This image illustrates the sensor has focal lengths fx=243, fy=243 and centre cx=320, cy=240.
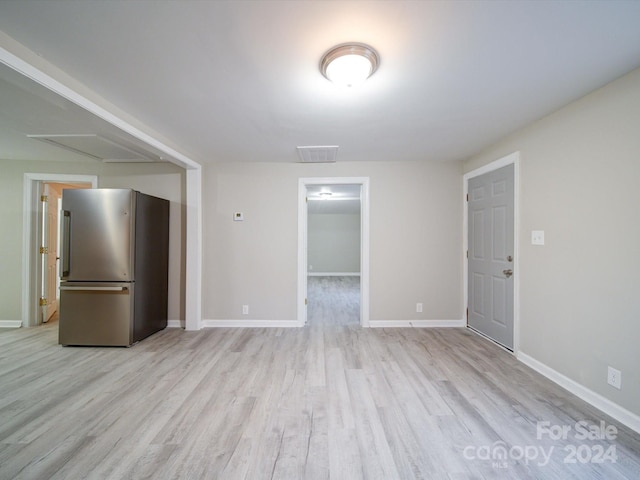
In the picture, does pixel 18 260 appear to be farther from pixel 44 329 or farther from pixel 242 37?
pixel 242 37

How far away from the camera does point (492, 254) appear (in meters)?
2.92

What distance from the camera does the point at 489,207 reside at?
9.76ft

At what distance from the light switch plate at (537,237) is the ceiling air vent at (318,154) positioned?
222 centimetres

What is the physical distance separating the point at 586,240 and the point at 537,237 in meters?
0.44

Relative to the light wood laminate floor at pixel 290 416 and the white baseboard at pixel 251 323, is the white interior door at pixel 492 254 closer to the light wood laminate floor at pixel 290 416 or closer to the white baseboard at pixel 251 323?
the light wood laminate floor at pixel 290 416

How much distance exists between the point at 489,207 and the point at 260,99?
284cm

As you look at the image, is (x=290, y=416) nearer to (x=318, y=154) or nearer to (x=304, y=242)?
(x=304, y=242)

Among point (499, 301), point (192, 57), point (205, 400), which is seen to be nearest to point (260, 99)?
point (192, 57)

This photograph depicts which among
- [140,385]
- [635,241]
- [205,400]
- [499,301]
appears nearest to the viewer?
[635,241]

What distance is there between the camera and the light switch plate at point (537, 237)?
228cm

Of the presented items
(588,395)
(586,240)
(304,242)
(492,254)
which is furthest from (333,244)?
(588,395)

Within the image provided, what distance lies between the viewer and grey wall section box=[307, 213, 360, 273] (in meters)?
8.30

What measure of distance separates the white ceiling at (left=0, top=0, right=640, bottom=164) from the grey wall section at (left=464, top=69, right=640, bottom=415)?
236 millimetres

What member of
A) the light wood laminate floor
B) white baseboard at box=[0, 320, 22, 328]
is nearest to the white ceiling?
the light wood laminate floor
